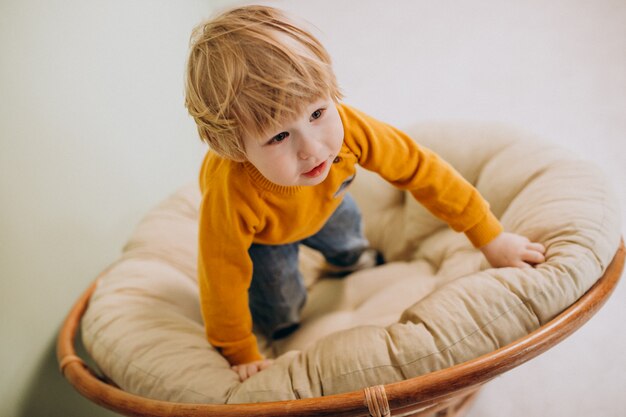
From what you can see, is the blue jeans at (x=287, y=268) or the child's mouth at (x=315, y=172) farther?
the blue jeans at (x=287, y=268)

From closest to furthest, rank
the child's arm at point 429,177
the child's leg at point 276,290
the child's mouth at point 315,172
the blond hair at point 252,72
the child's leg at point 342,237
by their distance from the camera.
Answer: the blond hair at point 252,72 < the child's mouth at point 315,172 < the child's arm at point 429,177 < the child's leg at point 276,290 < the child's leg at point 342,237

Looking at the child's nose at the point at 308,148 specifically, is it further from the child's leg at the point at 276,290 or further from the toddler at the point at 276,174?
the child's leg at the point at 276,290

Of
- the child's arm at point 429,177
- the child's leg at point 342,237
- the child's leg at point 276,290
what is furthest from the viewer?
the child's leg at point 342,237

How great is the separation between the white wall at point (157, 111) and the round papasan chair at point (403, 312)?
14cm

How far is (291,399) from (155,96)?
1.22 meters

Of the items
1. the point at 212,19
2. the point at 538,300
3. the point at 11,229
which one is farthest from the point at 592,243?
the point at 11,229

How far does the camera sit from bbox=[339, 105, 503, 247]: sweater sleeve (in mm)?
979

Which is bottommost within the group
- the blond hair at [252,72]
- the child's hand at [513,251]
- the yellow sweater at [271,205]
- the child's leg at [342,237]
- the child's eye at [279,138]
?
the child's leg at [342,237]

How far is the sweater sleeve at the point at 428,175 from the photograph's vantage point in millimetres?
979

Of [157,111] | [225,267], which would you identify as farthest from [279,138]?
[157,111]

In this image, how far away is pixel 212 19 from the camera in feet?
2.58

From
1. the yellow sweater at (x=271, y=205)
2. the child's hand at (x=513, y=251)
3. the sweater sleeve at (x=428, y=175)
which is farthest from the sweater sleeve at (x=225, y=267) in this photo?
the child's hand at (x=513, y=251)

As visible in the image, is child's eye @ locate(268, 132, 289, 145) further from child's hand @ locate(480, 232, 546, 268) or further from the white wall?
child's hand @ locate(480, 232, 546, 268)

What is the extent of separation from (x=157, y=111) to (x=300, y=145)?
111 cm
